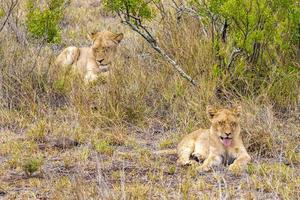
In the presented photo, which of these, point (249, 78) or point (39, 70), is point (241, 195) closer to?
point (249, 78)

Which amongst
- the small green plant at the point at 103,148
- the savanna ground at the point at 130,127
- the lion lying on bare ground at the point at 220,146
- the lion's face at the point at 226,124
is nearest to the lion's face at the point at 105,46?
the savanna ground at the point at 130,127

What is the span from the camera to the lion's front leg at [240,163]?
6.66m

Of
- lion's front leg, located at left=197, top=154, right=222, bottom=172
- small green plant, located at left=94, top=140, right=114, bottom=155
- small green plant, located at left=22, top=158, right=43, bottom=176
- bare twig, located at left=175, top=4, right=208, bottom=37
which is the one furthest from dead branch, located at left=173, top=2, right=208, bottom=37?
small green plant, located at left=22, top=158, right=43, bottom=176

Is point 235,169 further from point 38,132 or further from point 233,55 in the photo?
point 233,55

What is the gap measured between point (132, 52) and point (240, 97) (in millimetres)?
2337

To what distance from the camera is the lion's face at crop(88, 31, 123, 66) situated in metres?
10.6

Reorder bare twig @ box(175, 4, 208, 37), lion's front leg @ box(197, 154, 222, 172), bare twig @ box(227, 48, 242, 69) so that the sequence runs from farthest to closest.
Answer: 1. bare twig @ box(175, 4, 208, 37)
2. bare twig @ box(227, 48, 242, 69)
3. lion's front leg @ box(197, 154, 222, 172)

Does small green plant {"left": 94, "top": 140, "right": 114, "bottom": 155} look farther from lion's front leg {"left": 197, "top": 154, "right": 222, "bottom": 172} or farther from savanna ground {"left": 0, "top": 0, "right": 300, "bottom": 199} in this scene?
lion's front leg {"left": 197, "top": 154, "right": 222, "bottom": 172}

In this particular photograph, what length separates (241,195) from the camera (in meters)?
5.71

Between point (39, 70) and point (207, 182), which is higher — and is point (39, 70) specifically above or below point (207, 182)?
above

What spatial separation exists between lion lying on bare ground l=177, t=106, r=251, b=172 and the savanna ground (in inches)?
5.4

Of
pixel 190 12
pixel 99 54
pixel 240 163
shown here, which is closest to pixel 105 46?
pixel 99 54

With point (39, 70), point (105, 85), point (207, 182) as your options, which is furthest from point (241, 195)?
point (39, 70)

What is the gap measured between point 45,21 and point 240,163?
12.5ft
